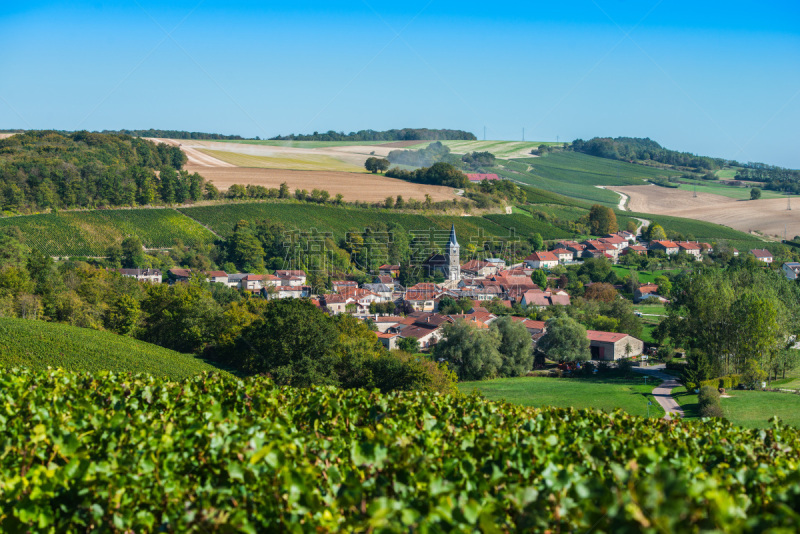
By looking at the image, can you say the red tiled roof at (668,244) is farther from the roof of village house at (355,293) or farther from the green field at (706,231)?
the roof of village house at (355,293)

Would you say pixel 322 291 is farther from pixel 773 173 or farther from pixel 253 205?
pixel 773 173

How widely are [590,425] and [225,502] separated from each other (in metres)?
6.30

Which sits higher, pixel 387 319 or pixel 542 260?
pixel 542 260

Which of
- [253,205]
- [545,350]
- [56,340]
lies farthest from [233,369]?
[253,205]

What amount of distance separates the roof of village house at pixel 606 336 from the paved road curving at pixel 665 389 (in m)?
4.30

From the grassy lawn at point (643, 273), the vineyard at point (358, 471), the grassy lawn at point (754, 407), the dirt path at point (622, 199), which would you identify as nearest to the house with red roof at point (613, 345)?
the grassy lawn at point (754, 407)

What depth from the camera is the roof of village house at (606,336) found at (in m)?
54.1

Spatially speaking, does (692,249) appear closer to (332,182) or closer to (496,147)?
(332,182)

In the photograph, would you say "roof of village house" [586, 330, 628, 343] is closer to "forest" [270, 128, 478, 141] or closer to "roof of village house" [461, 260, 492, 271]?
"roof of village house" [461, 260, 492, 271]

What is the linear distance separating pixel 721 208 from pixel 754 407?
105 m

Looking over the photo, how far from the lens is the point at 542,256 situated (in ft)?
304

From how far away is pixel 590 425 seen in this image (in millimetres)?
10734

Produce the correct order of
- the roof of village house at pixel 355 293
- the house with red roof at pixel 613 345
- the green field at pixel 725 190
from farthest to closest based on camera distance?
1. the green field at pixel 725 190
2. the roof of village house at pixel 355 293
3. the house with red roof at pixel 613 345

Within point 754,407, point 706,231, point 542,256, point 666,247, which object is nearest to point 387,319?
point 542,256
